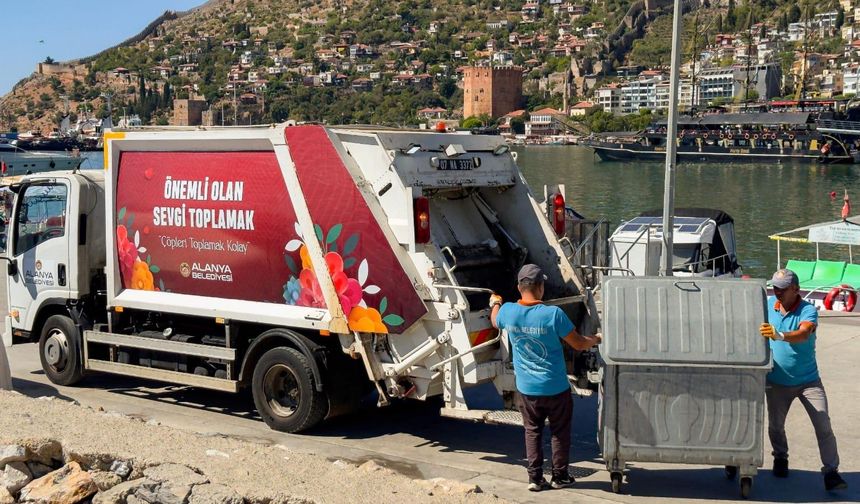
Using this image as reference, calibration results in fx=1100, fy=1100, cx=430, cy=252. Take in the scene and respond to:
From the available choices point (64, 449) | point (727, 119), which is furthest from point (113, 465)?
point (727, 119)

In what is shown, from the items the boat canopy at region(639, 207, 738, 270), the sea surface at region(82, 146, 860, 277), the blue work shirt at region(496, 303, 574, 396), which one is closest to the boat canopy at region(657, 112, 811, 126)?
the sea surface at region(82, 146, 860, 277)

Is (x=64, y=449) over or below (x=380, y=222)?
below

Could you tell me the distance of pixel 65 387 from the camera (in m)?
11.0

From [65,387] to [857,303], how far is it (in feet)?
38.5

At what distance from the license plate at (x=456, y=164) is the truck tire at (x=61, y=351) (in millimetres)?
4312

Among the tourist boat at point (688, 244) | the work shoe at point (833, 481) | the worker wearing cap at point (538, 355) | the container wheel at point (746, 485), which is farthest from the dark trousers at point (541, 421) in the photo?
the tourist boat at point (688, 244)

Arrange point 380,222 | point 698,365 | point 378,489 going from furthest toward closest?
point 380,222
point 698,365
point 378,489

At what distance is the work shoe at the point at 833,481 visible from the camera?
7.38m

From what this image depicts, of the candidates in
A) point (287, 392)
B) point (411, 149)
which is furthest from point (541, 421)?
point (287, 392)

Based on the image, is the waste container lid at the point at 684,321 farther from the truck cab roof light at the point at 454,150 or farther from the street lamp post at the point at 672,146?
the street lamp post at the point at 672,146

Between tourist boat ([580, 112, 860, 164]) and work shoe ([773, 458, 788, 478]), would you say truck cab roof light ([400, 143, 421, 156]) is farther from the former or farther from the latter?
tourist boat ([580, 112, 860, 164])

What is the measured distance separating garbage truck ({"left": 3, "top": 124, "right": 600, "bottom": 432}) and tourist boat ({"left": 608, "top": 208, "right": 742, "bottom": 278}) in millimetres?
8495

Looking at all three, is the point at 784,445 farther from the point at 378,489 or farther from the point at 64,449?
the point at 64,449

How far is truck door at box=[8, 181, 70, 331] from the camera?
35.5 feet
